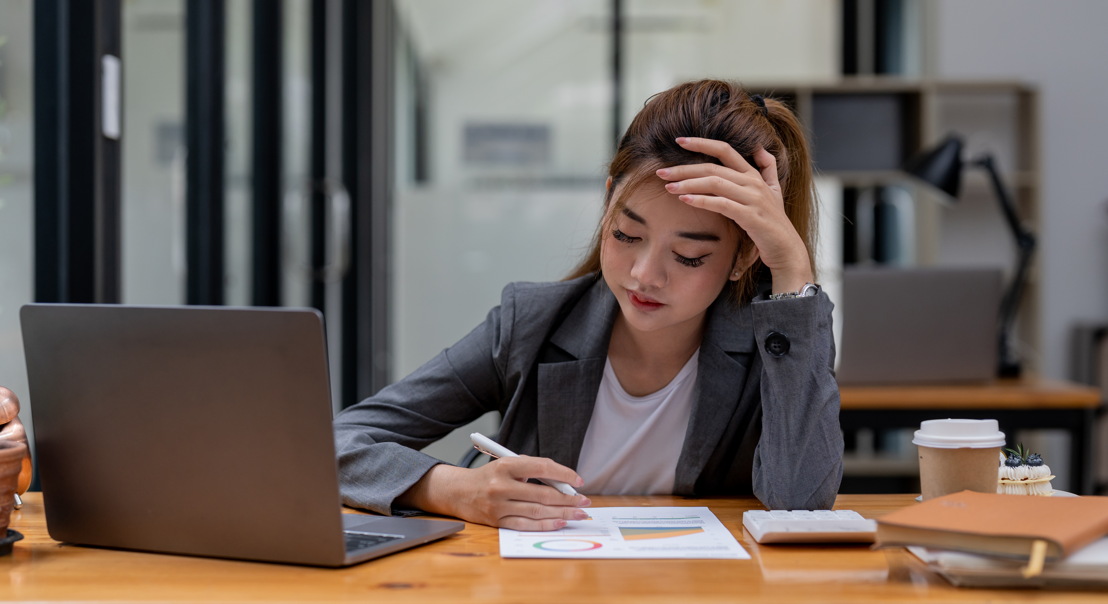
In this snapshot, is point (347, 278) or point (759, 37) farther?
point (759, 37)

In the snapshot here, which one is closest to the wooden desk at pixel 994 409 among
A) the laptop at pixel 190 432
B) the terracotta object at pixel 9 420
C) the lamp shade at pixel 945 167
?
the lamp shade at pixel 945 167

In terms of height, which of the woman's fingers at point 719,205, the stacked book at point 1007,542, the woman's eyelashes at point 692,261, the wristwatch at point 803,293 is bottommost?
the stacked book at point 1007,542

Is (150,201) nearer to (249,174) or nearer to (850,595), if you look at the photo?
(249,174)

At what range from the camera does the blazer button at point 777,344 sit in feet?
3.72

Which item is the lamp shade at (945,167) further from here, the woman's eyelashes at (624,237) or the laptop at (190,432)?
the laptop at (190,432)

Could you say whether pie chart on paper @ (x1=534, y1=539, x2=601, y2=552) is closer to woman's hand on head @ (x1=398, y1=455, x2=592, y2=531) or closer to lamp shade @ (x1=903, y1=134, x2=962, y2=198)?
woman's hand on head @ (x1=398, y1=455, x2=592, y2=531)

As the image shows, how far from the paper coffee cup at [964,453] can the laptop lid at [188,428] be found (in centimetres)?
65

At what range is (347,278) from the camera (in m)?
3.78

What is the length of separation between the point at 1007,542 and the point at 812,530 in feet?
0.60

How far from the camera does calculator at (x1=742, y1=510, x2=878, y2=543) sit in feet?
2.87

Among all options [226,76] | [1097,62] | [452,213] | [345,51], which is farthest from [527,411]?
[1097,62]

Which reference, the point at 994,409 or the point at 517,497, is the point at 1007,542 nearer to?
the point at 517,497

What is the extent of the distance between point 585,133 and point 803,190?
10.0 feet

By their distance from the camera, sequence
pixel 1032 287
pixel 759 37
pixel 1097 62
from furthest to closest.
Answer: pixel 759 37 → pixel 1097 62 → pixel 1032 287
